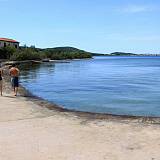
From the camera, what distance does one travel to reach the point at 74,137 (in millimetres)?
13734

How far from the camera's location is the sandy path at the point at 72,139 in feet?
38.1

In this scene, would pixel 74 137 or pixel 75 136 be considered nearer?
pixel 74 137

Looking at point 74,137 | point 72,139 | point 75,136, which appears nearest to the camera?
point 72,139

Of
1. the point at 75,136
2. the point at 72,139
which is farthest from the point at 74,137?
the point at 72,139

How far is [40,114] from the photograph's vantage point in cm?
1858

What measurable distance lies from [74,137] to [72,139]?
0.97ft

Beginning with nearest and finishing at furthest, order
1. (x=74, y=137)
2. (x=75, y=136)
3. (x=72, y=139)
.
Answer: (x=72, y=139) < (x=74, y=137) < (x=75, y=136)

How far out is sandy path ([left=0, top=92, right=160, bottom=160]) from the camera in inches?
457

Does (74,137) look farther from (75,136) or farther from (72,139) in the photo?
(72,139)

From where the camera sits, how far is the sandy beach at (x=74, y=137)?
1167cm

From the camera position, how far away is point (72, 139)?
13445 millimetres

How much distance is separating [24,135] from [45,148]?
197 centimetres

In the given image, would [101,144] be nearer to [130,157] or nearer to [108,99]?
[130,157]

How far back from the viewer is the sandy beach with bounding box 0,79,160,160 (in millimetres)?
11672
